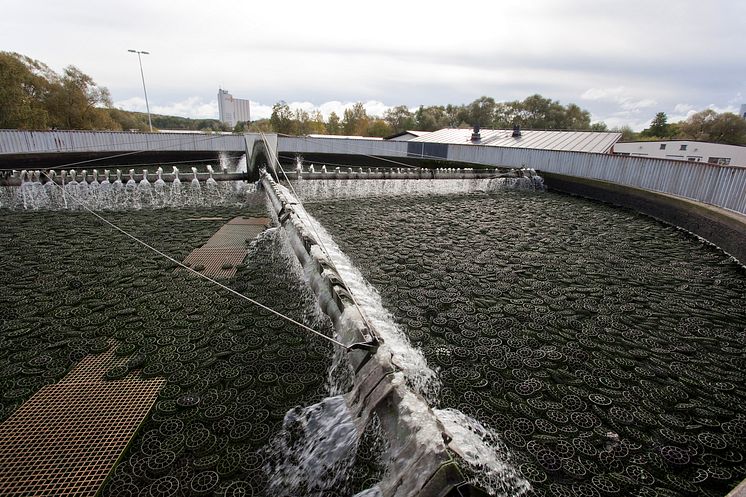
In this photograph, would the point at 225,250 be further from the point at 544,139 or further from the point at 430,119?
the point at 430,119

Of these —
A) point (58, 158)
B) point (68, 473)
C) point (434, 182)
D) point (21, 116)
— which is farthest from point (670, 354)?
point (21, 116)

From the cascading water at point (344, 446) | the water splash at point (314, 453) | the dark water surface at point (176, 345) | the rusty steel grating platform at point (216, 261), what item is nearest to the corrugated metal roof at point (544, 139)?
the rusty steel grating platform at point (216, 261)

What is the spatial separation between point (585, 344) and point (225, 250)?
7183 mm

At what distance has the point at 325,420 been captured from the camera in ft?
Result: 11.3

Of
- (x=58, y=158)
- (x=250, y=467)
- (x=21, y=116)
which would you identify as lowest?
(x=250, y=467)

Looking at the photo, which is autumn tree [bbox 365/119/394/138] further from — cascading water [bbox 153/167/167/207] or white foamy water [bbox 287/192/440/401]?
white foamy water [bbox 287/192/440/401]

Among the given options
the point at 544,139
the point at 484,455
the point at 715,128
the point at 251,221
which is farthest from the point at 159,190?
the point at 715,128

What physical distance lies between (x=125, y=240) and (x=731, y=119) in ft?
227

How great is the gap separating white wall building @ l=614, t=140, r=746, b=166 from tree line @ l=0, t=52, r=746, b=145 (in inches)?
666

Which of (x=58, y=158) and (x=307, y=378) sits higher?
(x=58, y=158)

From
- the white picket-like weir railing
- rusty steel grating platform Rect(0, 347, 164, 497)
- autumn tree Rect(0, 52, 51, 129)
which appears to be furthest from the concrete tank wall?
autumn tree Rect(0, 52, 51, 129)

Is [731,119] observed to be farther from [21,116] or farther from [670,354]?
[21,116]

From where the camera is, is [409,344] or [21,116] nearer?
[409,344]

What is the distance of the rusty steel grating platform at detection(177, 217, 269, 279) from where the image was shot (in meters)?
7.21
